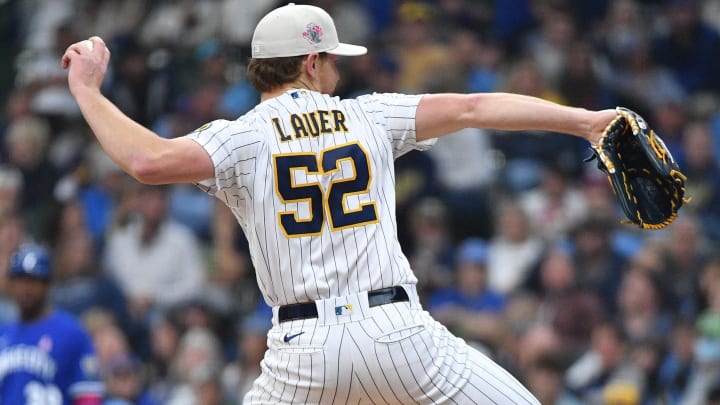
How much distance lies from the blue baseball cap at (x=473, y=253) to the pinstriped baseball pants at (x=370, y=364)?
522 cm

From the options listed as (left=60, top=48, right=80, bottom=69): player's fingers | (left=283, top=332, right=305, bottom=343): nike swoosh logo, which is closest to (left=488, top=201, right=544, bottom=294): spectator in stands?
(left=283, top=332, right=305, bottom=343): nike swoosh logo

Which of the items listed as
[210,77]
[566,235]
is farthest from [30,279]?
[210,77]

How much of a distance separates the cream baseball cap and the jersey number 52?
1.26ft

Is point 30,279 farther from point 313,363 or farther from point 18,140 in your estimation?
point 18,140

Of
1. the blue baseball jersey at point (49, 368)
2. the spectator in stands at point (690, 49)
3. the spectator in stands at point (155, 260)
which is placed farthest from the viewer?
the spectator in stands at point (690, 49)

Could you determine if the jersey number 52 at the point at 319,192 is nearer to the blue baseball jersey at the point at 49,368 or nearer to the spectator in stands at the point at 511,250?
the blue baseball jersey at the point at 49,368

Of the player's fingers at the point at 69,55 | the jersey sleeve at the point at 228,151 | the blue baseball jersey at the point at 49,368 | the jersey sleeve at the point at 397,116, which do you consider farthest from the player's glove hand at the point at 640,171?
the blue baseball jersey at the point at 49,368

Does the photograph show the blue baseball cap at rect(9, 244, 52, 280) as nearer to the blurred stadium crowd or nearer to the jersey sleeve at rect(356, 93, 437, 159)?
the blurred stadium crowd

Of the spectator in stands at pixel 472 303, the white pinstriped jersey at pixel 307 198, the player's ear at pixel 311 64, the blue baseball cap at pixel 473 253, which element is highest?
the player's ear at pixel 311 64

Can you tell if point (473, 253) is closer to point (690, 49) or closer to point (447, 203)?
point (447, 203)

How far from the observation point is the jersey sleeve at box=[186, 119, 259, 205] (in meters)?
4.28

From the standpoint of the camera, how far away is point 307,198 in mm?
4383

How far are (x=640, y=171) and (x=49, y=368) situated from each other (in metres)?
4.02

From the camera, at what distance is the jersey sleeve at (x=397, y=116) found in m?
4.56
